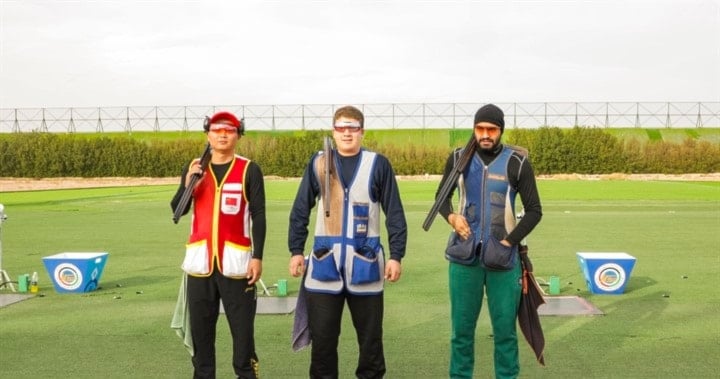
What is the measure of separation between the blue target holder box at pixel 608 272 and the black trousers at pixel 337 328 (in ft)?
17.3

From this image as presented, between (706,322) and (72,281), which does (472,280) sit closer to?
(706,322)

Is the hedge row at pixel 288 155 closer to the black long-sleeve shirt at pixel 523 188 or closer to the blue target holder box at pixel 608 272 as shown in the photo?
the blue target holder box at pixel 608 272

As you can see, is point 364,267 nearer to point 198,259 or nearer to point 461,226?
point 461,226

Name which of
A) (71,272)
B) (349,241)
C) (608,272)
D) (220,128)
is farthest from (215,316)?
(608,272)

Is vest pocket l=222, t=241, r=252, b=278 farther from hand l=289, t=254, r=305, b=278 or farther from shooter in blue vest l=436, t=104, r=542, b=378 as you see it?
shooter in blue vest l=436, t=104, r=542, b=378

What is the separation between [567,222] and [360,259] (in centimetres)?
1846

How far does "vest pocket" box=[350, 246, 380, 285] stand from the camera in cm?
506

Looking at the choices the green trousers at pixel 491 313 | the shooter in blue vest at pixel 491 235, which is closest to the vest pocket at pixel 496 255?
the shooter in blue vest at pixel 491 235

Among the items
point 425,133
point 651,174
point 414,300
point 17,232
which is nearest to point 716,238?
point 414,300

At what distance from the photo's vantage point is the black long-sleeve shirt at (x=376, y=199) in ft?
17.0

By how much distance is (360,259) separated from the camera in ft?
16.6

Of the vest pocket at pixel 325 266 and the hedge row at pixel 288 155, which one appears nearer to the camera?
the vest pocket at pixel 325 266

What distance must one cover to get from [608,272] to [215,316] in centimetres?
595

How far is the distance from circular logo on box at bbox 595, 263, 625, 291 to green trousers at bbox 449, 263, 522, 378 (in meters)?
4.58
